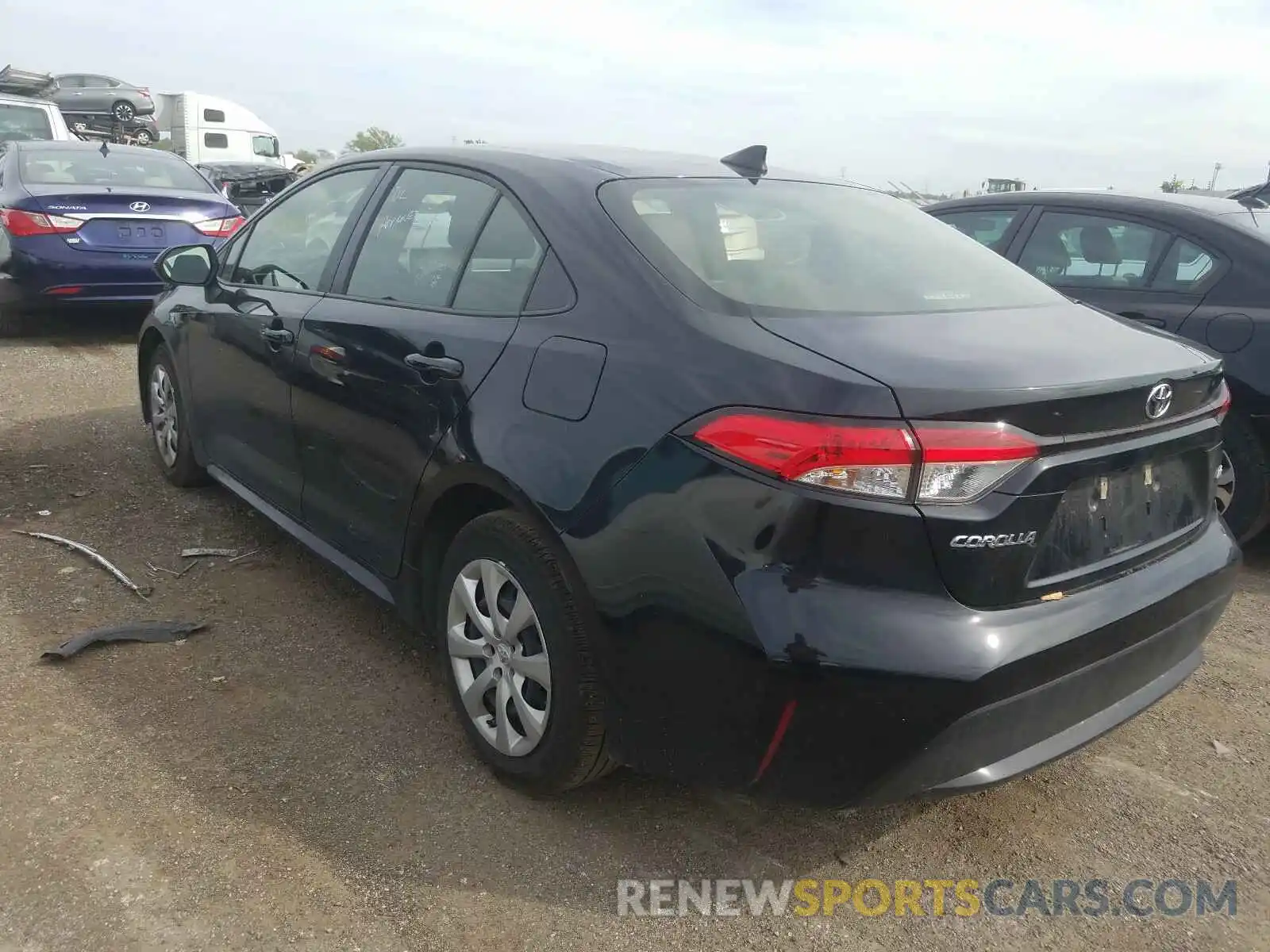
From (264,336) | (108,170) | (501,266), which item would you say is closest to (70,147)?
(108,170)

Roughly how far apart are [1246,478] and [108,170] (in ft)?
27.1

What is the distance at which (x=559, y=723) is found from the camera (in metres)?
2.40

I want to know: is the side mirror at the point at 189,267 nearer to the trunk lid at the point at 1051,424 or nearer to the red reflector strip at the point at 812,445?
the trunk lid at the point at 1051,424

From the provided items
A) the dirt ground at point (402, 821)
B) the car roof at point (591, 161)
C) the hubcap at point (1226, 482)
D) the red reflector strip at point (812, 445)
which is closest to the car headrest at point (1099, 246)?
the hubcap at point (1226, 482)

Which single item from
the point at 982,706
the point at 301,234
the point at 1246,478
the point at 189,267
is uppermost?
the point at 301,234

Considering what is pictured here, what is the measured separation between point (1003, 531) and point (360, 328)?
195 cm

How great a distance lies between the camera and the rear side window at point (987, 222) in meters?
5.25

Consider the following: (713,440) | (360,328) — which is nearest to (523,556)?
(713,440)

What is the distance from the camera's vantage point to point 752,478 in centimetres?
198

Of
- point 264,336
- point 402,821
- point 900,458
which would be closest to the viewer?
point 900,458

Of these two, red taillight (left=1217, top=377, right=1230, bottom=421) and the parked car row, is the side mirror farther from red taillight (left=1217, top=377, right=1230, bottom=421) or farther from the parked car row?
the parked car row

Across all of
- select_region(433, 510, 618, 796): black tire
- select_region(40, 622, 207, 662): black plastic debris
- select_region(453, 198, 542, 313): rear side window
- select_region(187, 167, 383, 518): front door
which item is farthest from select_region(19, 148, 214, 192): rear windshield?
select_region(433, 510, 618, 796): black tire

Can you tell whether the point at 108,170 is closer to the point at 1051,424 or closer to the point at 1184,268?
the point at 1184,268

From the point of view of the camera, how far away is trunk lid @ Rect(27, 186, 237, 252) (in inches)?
284
